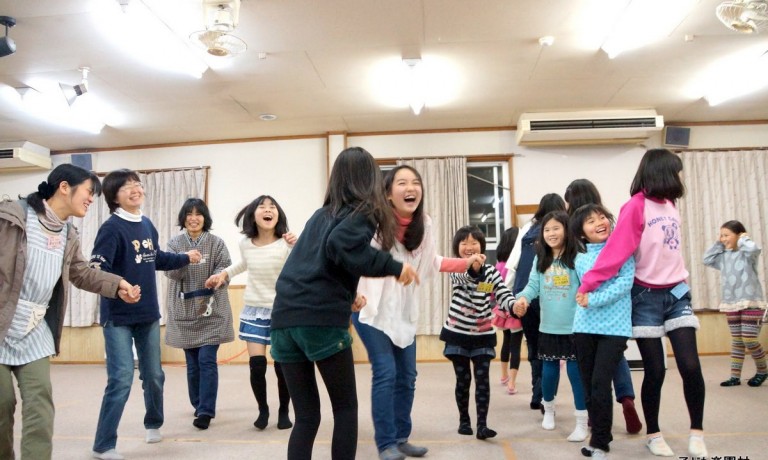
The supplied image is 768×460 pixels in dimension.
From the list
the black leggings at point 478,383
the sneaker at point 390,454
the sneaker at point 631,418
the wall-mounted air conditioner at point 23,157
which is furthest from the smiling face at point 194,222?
the wall-mounted air conditioner at point 23,157

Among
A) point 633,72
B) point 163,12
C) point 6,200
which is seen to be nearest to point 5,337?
point 6,200

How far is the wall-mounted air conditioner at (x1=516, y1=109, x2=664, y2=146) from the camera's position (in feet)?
21.2

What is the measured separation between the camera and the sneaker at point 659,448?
8.18 feet

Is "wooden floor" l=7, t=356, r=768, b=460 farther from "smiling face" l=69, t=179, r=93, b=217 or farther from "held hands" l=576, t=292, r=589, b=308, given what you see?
"smiling face" l=69, t=179, r=93, b=217

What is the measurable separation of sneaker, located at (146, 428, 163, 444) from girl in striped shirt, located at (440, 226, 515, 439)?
1.56 m

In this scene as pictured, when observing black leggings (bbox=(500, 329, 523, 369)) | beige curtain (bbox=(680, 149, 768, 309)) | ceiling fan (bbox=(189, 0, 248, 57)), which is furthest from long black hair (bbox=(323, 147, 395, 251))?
beige curtain (bbox=(680, 149, 768, 309))

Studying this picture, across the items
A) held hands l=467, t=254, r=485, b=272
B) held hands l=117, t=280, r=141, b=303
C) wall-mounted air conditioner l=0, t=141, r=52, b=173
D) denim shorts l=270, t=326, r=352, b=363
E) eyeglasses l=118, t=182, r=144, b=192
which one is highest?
wall-mounted air conditioner l=0, t=141, r=52, b=173

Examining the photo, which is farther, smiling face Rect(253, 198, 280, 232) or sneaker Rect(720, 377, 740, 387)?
sneaker Rect(720, 377, 740, 387)

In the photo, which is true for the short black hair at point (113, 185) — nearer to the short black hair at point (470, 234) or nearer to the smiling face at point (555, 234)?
the short black hair at point (470, 234)

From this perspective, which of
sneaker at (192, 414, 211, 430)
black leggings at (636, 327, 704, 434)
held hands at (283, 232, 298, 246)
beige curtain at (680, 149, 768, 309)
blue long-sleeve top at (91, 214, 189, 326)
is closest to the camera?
black leggings at (636, 327, 704, 434)

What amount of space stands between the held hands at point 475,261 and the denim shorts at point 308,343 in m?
1.04

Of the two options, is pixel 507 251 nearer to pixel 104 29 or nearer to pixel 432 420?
pixel 432 420

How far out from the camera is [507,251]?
480cm

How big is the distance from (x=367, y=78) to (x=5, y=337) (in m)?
4.08
